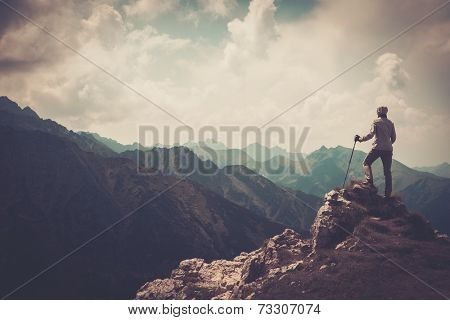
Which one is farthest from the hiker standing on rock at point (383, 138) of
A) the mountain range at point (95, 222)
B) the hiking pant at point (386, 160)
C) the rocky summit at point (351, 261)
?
the mountain range at point (95, 222)

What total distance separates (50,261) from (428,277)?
94202 mm

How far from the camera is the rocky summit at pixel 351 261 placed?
1617 cm

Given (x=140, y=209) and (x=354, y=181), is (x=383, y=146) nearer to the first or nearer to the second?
(x=354, y=181)

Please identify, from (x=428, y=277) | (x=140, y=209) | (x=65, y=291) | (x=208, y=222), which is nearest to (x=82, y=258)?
(x=65, y=291)

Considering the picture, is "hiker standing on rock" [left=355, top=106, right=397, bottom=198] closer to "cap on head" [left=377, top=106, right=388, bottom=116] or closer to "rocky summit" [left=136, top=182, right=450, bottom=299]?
"cap on head" [left=377, top=106, right=388, bottom=116]

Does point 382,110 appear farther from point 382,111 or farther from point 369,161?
point 369,161

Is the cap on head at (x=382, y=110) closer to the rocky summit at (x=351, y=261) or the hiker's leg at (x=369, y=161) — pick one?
the hiker's leg at (x=369, y=161)

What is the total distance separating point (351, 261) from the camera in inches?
697

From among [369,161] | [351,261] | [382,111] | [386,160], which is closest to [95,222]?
[369,161]

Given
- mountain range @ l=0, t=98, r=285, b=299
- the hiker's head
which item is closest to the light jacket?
the hiker's head

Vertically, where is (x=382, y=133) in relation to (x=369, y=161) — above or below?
above

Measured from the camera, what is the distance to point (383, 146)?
20.0 metres

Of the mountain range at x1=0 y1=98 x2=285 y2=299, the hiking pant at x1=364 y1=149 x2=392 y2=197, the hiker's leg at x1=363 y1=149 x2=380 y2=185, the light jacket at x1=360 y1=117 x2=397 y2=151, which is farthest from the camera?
the mountain range at x1=0 y1=98 x2=285 y2=299

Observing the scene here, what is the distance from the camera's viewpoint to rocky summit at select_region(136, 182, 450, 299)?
16.2 metres
